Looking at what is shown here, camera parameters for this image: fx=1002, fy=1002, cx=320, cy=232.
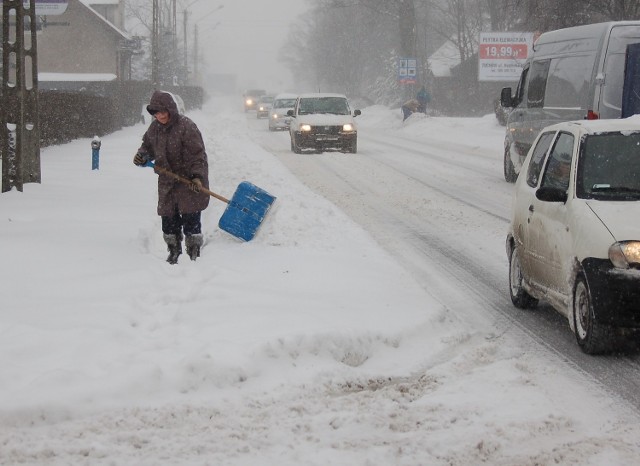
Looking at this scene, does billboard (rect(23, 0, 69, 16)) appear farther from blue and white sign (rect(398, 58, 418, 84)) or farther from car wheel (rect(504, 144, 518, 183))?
blue and white sign (rect(398, 58, 418, 84))

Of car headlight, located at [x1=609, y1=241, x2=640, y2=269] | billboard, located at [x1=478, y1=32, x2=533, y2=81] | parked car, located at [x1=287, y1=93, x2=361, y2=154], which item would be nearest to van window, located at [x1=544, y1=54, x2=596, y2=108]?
car headlight, located at [x1=609, y1=241, x2=640, y2=269]

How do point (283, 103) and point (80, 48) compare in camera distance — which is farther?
point (80, 48)

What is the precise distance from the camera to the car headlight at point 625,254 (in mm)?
6195

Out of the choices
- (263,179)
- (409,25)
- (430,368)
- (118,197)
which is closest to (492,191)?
(263,179)

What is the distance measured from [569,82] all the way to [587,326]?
31.9 feet

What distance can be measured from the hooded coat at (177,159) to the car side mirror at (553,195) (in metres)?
3.43

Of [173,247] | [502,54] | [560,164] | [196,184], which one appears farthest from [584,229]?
[502,54]

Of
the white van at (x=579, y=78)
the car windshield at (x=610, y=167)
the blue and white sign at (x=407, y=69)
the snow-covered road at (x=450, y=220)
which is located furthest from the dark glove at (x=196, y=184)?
the blue and white sign at (x=407, y=69)

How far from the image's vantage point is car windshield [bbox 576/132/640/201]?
693cm

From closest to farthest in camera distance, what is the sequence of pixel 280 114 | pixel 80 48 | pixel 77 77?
pixel 280 114 < pixel 77 77 < pixel 80 48

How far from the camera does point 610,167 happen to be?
7.16 m

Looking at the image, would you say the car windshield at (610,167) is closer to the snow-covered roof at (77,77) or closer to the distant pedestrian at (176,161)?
the distant pedestrian at (176,161)

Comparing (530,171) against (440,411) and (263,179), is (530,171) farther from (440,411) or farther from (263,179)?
(263,179)

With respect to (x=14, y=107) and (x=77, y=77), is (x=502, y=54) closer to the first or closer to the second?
(x=14, y=107)
